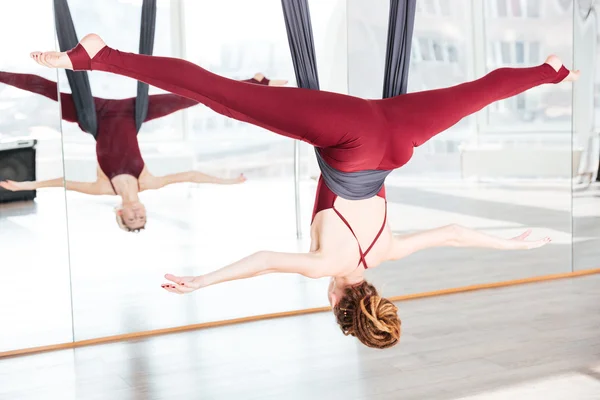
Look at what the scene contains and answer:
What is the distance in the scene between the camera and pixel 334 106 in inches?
120

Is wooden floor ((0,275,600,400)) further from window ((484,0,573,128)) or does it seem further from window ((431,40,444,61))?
window ((431,40,444,61))

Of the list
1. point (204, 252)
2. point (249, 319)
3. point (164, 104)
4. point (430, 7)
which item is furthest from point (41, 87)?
point (430, 7)

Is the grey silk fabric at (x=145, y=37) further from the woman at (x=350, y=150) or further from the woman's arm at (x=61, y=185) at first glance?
the woman at (x=350, y=150)

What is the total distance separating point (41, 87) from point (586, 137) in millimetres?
3700

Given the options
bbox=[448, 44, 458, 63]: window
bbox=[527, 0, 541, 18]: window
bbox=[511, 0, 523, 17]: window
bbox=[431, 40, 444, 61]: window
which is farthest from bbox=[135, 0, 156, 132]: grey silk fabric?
bbox=[527, 0, 541, 18]: window

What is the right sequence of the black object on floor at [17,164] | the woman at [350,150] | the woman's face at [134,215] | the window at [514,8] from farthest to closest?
the window at [514,8] → the woman's face at [134,215] → the black object on floor at [17,164] → the woman at [350,150]

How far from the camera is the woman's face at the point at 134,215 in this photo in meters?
4.64

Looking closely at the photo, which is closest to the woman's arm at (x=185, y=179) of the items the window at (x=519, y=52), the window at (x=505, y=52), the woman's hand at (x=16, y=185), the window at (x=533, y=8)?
the woman's hand at (x=16, y=185)

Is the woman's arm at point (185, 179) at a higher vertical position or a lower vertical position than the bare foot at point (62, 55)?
lower

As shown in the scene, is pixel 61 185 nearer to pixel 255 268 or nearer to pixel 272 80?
pixel 272 80

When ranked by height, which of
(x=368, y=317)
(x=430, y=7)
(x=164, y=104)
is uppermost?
(x=430, y=7)

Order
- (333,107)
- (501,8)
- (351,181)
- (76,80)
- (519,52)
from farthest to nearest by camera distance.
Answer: (519,52) → (501,8) → (76,80) → (351,181) → (333,107)

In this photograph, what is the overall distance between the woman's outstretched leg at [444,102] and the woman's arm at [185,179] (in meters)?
1.82

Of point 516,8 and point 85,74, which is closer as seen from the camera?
point 85,74
